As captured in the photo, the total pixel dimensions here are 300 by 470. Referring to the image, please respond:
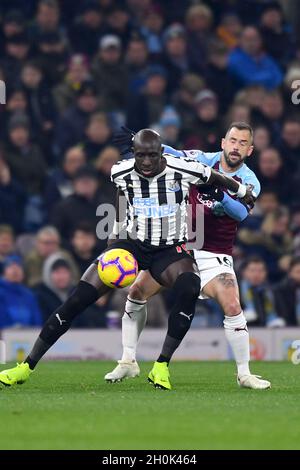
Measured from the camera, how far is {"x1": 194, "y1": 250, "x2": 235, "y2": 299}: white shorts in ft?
33.1

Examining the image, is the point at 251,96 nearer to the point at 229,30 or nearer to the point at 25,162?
the point at 229,30

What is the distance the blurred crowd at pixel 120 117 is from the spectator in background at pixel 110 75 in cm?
2

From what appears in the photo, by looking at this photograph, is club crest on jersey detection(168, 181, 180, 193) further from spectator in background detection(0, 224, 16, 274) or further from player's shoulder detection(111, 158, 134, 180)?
spectator in background detection(0, 224, 16, 274)

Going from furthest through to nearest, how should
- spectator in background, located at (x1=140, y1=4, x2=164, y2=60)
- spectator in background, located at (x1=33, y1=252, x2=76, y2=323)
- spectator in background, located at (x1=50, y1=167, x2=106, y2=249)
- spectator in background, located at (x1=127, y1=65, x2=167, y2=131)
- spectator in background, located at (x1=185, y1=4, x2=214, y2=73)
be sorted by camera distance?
spectator in background, located at (x1=185, y1=4, x2=214, y2=73) → spectator in background, located at (x1=140, y1=4, x2=164, y2=60) → spectator in background, located at (x1=127, y1=65, x2=167, y2=131) → spectator in background, located at (x1=50, y1=167, x2=106, y2=249) → spectator in background, located at (x1=33, y1=252, x2=76, y2=323)

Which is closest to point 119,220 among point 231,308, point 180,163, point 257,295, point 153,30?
point 180,163

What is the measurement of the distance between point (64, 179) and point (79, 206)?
3.26 feet

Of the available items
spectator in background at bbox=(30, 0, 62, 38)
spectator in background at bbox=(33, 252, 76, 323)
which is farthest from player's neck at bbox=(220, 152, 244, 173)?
spectator in background at bbox=(30, 0, 62, 38)

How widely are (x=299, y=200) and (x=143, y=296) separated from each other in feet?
22.8

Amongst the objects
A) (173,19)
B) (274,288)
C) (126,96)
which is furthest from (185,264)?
(173,19)

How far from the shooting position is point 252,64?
18469 mm

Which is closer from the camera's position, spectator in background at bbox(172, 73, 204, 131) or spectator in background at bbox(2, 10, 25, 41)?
Answer: spectator in background at bbox(2, 10, 25, 41)

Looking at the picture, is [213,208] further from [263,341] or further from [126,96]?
[126,96]

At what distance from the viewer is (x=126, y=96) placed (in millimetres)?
17531

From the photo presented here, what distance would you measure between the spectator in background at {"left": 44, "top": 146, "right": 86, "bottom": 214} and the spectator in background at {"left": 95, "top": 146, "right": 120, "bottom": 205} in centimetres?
25
